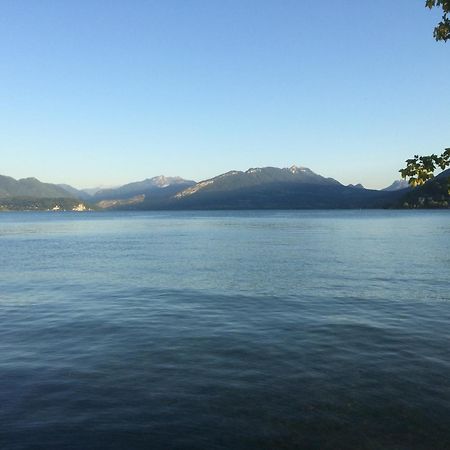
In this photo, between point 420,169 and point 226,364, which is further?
point 226,364

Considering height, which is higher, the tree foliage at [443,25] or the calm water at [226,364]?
the tree foliage at [443,25]

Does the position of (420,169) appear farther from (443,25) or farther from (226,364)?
(226,364)

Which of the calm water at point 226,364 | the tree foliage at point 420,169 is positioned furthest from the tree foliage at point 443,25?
the calm water at point 226,364

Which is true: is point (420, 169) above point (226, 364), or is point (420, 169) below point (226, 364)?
above

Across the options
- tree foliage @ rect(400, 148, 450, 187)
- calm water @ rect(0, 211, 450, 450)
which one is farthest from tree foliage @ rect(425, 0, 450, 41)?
calm water @ rect(0, 211, 450, 450)

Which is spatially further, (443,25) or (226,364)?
(226,364)

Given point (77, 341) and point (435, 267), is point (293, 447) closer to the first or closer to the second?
point (77, 341)

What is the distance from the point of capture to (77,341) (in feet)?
79.4

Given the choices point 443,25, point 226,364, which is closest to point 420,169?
point 443,25

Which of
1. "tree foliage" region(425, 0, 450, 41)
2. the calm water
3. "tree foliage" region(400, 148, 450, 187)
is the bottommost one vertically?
the calm water

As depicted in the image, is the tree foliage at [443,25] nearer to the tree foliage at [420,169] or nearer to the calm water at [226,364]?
the tree foliage at [420,169]

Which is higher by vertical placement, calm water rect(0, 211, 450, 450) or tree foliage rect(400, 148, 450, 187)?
tree foliage rect(400, 148, 450, 187)

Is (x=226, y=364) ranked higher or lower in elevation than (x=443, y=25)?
lower

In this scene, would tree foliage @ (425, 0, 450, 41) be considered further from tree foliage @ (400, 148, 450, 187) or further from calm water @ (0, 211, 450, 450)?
Answer: calm water @ (0, 211, 450, 450)
